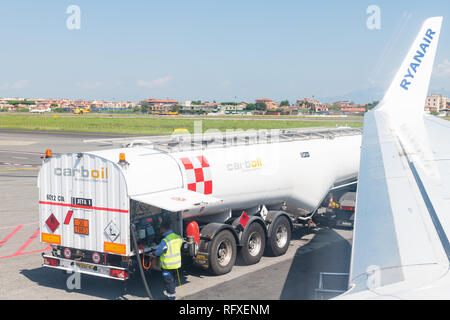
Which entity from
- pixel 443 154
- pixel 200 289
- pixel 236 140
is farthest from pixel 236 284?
pixel 443 154

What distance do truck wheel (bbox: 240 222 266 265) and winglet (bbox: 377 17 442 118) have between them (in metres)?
8.29

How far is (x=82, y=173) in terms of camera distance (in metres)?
10.3

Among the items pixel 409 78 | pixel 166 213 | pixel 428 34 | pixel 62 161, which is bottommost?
pixel 166 213

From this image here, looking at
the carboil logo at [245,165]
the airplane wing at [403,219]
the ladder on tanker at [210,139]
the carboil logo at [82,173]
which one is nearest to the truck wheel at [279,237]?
the carboil logo at [245,165]

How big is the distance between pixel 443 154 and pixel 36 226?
45.8 feet

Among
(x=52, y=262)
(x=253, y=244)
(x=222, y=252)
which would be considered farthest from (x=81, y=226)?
(x=253, y=244)

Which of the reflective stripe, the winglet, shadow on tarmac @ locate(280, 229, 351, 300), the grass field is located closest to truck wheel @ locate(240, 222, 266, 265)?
shadow on tarmac @ locate(280, 229, 351, 300)

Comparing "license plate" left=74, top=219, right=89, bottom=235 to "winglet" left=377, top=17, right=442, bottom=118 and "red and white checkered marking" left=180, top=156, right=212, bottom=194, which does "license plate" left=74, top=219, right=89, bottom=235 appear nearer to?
"red and white checkered marking" left=180, top=156, right=212, bottom=194

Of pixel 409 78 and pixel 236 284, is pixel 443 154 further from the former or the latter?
pixel 409 78

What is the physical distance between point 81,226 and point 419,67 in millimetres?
13517

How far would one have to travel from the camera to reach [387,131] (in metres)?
12.9

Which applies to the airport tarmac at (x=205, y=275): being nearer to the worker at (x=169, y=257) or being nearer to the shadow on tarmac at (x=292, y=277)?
the shadow on tarmac at (x=292, y=277)

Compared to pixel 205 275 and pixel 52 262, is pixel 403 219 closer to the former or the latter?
pixel 205 275

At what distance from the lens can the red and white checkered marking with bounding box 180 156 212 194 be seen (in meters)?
11.1
